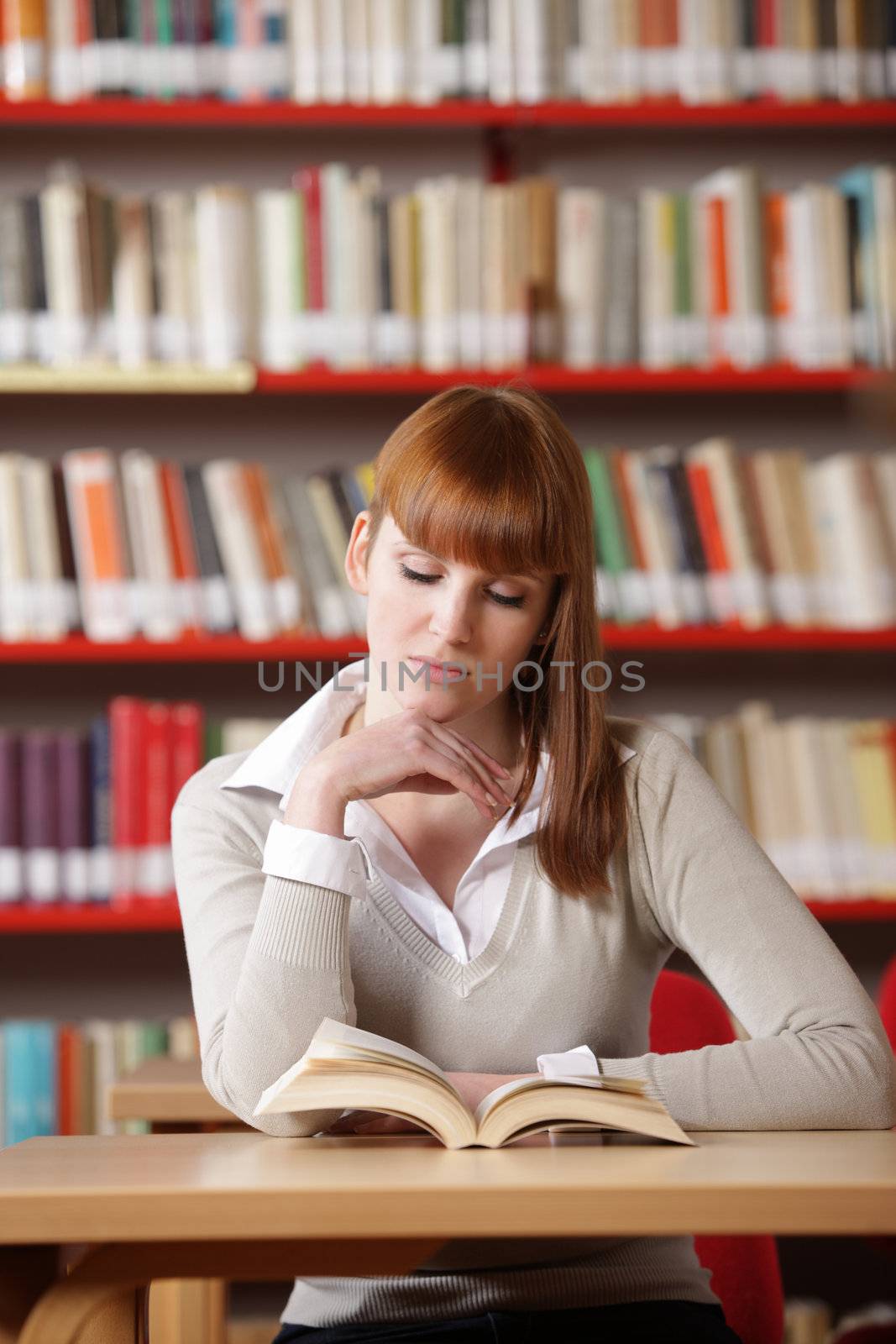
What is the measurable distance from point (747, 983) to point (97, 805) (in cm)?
164

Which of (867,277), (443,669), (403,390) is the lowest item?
(443,669)

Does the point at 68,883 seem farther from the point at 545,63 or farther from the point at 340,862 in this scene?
the point at 545,63

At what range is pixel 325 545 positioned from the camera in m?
2.68

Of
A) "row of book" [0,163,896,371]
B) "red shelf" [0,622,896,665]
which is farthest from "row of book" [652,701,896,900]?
"row of book" [0,163,896,371]

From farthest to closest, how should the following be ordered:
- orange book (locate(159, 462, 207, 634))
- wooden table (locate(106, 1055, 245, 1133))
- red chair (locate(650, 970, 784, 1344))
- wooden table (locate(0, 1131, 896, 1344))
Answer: orange book (locate(159, 462, 207, 634))
wooden table (locate(106, 1055, 245, 1133))
red chair (locate(650, 970, 784, 1344))
wooden table (locate(0, 1131, 896, 1344))

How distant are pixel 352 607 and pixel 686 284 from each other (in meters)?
0.87

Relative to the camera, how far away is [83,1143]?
1.08 m

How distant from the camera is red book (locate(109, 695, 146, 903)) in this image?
8.54 ft

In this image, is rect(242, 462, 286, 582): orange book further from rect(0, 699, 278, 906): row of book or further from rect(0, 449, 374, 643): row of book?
rect(0, 699, 278, 906): row of book

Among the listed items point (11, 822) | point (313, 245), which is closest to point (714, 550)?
point (313, 245)

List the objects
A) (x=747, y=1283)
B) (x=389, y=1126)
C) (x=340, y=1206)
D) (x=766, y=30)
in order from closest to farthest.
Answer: (x=340, y=1206) → (x=389, y=1126) → (x=747, y=1283) → (x=766, y=30)

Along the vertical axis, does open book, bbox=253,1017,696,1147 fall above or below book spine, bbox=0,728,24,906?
above

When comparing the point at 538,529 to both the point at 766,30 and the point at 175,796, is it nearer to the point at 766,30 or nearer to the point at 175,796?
the point at 175,796

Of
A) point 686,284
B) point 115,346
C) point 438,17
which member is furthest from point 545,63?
point 115,346
